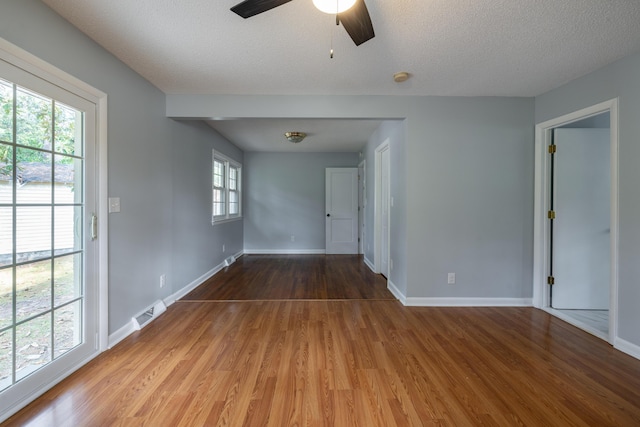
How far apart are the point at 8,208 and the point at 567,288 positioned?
449 cm

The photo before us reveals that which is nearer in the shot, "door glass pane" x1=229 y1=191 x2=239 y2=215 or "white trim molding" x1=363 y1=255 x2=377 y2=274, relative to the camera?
"white trim molding" x1=363 y1=255 x2=377 y2=274

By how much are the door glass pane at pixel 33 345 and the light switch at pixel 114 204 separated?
2.59 ft

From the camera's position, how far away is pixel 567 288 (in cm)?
279

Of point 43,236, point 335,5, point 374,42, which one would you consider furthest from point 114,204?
point 374,42

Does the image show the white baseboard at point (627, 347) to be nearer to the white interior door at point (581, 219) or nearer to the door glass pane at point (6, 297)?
the white interior door at point (581, 219)

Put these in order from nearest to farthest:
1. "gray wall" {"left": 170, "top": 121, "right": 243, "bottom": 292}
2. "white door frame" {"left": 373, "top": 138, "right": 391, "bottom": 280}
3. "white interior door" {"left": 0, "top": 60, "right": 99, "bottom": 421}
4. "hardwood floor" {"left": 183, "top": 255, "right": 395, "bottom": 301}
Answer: "white interior door" {"left": 0, "top": 60, "right": 99, "bottom": 421}
"gray wall" {"left": 170, "top": 121, "right": 243, "bottom": 292}
"hardwood floor" {"left": 183, "top": 255, "right": 395, "bottom": 301}
"white door frame" {"left": 373, "top": 138, "right": 391, "bottom": 280}

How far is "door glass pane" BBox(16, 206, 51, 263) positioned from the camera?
4.76 ft

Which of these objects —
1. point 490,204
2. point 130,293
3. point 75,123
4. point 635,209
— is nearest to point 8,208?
point 75,123

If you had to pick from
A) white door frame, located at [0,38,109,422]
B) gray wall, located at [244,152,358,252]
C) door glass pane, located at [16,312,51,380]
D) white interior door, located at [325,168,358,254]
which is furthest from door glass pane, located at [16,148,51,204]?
white interior door, located at [325,168,358,254]

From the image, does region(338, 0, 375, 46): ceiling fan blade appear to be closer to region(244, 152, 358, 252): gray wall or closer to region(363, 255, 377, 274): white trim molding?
region(363, 255, 377, 274): white trim molding

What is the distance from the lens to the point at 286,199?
6.01 meters

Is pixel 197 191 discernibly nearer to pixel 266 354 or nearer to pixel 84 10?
pixel 84 10

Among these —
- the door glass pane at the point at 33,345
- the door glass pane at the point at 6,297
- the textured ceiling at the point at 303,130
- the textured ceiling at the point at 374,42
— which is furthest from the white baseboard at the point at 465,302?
the door glass pane at the point at 6,297

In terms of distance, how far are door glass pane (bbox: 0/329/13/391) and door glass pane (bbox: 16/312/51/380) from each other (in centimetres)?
3
